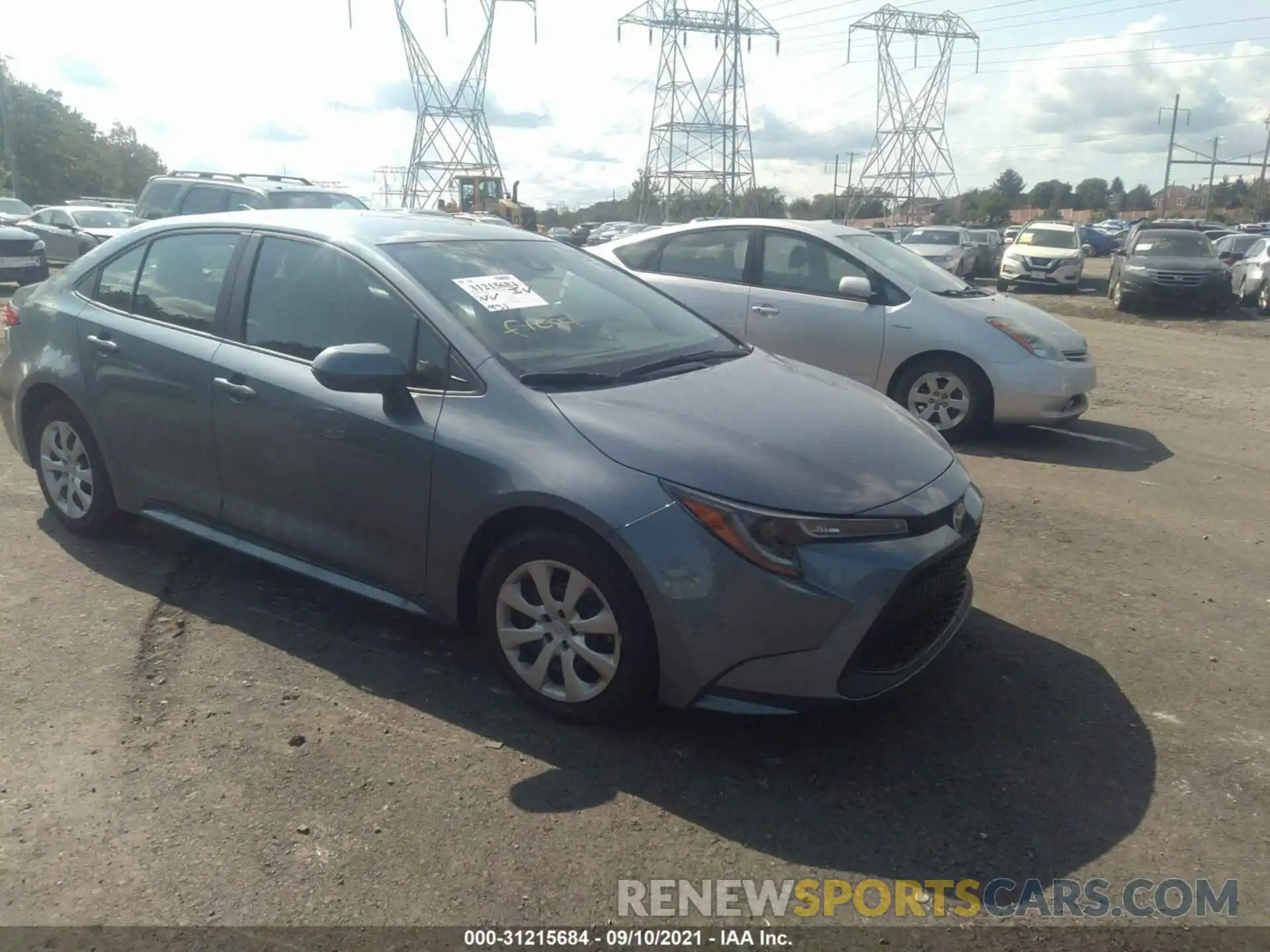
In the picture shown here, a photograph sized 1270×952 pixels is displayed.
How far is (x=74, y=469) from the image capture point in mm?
5098

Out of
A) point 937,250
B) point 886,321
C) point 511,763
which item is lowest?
point 511,763

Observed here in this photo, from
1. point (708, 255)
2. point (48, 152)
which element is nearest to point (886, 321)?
point (708, 255)

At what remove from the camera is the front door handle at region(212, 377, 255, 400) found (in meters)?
4.21

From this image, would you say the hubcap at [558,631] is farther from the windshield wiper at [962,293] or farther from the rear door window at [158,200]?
the rear door window at [158,200]

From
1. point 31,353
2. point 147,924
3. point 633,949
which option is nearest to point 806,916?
point 633,949

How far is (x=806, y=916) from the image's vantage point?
2.71 metres

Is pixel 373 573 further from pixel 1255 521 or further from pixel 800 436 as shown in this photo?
pixel 1255 521

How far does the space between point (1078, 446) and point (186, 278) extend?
621 cm

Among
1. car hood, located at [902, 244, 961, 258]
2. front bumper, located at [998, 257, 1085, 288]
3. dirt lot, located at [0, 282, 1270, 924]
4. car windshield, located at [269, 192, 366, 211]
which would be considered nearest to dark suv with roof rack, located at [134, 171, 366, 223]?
car windshield, located at [269, 192, 366, 211]

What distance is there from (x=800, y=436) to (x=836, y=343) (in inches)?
179

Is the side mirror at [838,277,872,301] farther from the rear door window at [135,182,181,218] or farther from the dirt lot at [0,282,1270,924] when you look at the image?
the rear door window at [135,182,181,218]

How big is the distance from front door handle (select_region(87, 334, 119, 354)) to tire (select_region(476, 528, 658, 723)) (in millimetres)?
2280

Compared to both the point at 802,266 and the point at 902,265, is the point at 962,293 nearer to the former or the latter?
the point at 902,265

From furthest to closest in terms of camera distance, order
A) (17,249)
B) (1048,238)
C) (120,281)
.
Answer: (1048,238)
(17,249)
(120,281)
